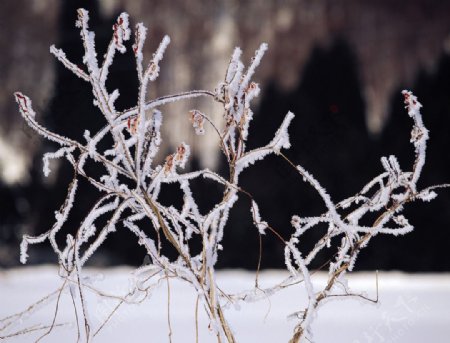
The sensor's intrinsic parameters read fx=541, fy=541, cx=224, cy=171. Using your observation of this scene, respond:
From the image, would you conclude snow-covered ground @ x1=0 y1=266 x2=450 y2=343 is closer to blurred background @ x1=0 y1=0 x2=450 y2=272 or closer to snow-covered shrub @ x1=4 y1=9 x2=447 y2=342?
snow-covered shrub @ x1=4 y1=9 x2=447 y2=342

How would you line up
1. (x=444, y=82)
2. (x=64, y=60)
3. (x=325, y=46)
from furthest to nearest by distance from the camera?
(x=325, y=46) → (x=444, y=82) → (x=64, y=60)

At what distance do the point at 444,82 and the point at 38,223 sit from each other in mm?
6592

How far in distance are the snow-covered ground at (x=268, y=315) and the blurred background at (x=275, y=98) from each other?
1176 mm

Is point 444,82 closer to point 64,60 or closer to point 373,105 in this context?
point 373,105

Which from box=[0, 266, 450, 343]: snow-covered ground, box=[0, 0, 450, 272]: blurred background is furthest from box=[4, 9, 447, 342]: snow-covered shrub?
box=[0, 0, 450, 272]: blurred background

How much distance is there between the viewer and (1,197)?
8.61m

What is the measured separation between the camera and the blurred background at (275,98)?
774 cm

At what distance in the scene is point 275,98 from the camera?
8195 millimetres

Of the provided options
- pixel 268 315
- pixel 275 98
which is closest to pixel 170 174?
pixel 268 315

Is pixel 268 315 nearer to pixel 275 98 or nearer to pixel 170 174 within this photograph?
pixel 170 174

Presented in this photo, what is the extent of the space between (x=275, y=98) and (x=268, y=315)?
4.55 meters

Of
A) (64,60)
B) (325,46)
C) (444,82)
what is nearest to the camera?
(64,60)

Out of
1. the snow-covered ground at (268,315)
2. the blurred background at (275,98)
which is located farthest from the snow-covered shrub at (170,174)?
the blurred background at (275,98)

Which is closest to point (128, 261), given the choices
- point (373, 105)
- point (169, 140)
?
point (169, 140)
